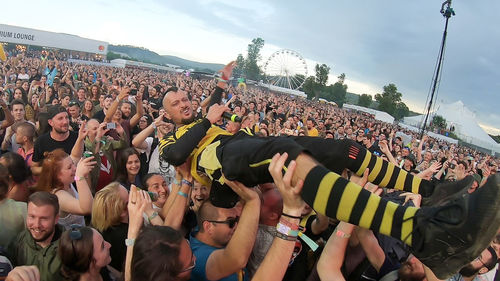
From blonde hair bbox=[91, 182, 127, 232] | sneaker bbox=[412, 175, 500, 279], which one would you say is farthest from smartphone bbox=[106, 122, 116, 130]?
sneaker bbox=[412, 175, 500, 279]

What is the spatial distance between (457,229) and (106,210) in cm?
250

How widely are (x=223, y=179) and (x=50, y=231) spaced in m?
1.38

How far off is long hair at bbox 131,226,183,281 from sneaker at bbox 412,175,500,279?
1268 mm

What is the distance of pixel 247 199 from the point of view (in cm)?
216

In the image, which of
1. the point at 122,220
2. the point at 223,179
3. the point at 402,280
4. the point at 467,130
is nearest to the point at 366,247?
the point at 402,280

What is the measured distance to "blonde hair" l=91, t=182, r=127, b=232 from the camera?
2.71 metres

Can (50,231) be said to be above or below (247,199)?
below

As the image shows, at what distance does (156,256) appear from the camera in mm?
1725

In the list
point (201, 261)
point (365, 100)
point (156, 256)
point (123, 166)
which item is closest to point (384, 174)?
point (201, 261)

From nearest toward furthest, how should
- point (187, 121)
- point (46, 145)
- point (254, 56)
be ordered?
point (187, 121) < point (46, 145) < point (254, 56)

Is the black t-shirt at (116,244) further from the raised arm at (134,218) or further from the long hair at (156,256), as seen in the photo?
the long hair at (156,256)

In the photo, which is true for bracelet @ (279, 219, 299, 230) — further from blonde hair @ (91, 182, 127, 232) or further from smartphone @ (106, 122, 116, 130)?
smartphone @ (106, 122, 116, 130)

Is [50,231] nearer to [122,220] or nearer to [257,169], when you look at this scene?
[122,220]

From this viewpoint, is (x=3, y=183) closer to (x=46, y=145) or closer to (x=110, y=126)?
(x=46, y=145)
